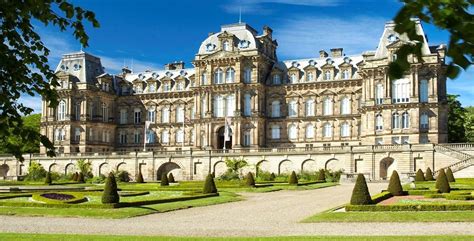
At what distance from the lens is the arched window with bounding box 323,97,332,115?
77.4m

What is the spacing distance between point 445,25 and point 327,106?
74.2 metres

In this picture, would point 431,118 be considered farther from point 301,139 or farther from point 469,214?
point 469,214

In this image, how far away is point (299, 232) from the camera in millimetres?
20078

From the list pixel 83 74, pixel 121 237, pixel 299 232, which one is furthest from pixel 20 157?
pixel 83 74

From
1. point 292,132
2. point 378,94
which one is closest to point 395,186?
point 378,94

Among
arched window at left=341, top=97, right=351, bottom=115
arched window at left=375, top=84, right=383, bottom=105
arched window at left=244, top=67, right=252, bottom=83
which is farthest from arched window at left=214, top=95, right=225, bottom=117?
arched window at left=375, top=84, right=383, bottom=105

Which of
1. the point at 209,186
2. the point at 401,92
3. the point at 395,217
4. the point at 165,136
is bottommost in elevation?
the point at 209,186

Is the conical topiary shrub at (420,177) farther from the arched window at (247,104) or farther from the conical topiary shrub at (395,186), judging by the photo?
the arched window at (247,104)

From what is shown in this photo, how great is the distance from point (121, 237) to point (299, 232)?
6.00 metres

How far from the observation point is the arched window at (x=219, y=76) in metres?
Answer: 77.6

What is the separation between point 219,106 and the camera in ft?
255

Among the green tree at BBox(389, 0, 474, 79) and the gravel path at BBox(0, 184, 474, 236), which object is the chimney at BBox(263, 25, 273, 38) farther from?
the green tree at BBox(389, 0, 474, 79)

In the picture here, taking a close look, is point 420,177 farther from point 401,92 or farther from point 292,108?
point 292,108

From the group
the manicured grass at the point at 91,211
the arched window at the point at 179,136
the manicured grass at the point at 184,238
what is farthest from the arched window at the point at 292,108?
the manicured grass at the point at 184,238
